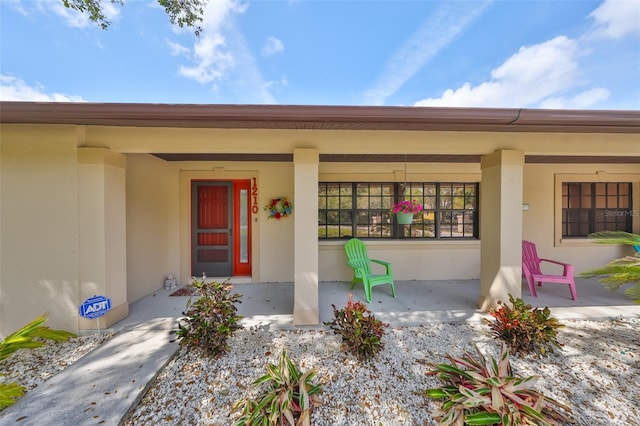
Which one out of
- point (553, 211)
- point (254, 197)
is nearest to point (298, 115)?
point (254, 197)

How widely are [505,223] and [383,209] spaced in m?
2.32

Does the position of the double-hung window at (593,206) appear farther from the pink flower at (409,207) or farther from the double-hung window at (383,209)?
the pink flower at (409,207)

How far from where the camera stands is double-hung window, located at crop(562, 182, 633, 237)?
5.41 meters

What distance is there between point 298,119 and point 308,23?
535 cm

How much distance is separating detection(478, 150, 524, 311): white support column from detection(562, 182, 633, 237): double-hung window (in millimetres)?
3499

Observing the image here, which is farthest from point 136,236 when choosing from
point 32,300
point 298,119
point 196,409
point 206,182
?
point 298,119

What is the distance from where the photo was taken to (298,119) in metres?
2.55

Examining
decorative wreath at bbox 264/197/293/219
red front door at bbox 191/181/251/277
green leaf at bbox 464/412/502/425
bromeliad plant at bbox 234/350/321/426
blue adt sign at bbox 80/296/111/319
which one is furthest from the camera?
red front door at bbox 191/181/251/277

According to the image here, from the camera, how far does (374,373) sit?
230 centimetres

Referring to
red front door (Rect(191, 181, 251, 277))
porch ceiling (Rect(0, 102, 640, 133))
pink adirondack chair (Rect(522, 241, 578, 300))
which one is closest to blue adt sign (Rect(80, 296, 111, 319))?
porch ceiling (Rect(0, 102, 640, 133))

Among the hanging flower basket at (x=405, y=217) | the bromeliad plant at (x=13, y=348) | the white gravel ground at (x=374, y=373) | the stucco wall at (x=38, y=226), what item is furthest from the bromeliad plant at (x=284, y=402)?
the stucco wall at (x=38, y=226)

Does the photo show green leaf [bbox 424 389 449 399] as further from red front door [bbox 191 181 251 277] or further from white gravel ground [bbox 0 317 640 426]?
red front door [bbox 191 181 251 277]

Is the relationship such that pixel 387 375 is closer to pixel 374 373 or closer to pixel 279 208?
pixel 374 373

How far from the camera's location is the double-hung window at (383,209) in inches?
206
